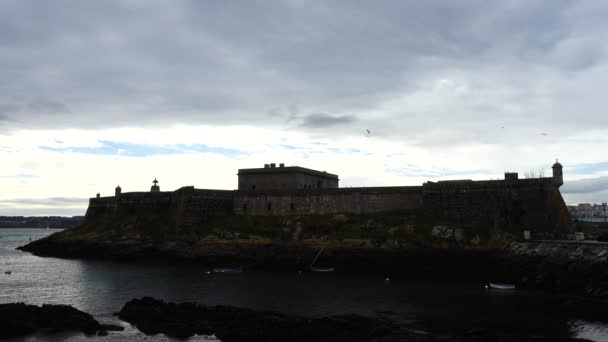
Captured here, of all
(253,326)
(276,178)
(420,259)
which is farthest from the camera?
(276,178)

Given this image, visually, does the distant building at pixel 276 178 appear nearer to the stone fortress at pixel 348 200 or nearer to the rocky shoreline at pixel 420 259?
the stone fortress at pixel 348 200

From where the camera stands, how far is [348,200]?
74688mm

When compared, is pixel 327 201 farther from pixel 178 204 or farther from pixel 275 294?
pixel 275 294

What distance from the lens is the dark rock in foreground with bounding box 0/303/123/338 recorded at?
32.8 metres

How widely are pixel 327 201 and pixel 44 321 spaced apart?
152ft

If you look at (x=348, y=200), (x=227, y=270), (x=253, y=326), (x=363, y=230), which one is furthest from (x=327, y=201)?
(x=253, y=326)

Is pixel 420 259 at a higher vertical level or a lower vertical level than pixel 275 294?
higher

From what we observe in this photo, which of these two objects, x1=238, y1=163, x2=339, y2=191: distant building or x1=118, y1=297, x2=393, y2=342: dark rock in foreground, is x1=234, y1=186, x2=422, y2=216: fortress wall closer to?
x1=238, y1=163, x2=339, y2=191: distant building

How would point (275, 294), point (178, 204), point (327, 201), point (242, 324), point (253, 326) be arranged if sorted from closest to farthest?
point (253, 326), point (242, 324), point (275, 294), point (327, 201), point (178, 204)

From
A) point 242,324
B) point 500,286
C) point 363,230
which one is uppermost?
point 363,230

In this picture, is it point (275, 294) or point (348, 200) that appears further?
point (348, 200)

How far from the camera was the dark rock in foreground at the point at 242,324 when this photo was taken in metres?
30.8

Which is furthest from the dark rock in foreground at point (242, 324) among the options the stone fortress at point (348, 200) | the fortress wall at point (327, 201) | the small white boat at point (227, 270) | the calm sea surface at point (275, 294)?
the fortress wall at point (327, 201)

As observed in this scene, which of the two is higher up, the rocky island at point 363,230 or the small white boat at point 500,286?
the rocky island at point 363,230
